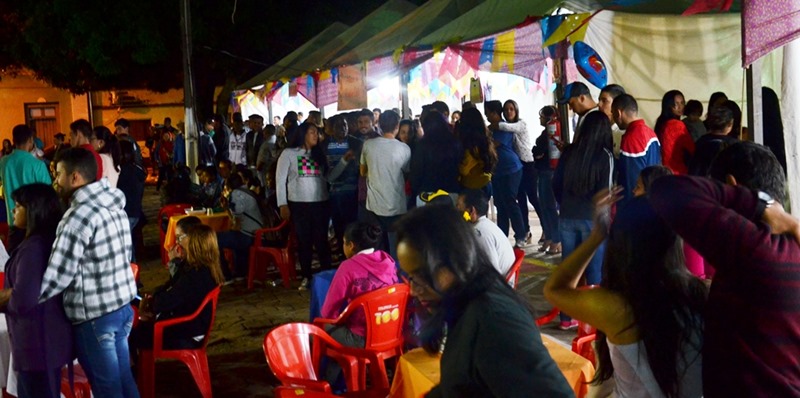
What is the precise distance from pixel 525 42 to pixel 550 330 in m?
3.13

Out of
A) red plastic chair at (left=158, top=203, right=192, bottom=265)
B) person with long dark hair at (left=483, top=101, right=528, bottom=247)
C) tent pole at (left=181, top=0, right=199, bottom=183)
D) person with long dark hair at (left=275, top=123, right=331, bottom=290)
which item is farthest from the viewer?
tent pole at (left=181, top=0, right=199, bottom=183)

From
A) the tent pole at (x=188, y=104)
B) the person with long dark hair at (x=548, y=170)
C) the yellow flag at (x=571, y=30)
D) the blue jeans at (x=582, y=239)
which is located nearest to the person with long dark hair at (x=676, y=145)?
the blue jeans at (x=582, y=239)

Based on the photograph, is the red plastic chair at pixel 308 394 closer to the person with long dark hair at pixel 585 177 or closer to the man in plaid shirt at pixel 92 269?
the man in plaid shirt at pixel 92 269

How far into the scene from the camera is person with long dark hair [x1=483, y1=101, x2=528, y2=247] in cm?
966

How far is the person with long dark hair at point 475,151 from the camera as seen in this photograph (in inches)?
300

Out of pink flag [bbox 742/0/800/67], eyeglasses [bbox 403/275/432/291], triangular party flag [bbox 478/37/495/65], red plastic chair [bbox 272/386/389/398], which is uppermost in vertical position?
triangular party flag [bbox 478/37/495/65]

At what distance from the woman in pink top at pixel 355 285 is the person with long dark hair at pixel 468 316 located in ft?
8.34

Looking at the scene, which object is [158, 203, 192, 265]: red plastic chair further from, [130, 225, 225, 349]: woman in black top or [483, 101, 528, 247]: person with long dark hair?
[130, 225, 225, 349]: woman in black top

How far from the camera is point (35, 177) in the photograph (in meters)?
8.23

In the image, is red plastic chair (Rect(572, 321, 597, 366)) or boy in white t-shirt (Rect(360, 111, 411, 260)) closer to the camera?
red plastic chair (Rect(572, 321, 597, 366))

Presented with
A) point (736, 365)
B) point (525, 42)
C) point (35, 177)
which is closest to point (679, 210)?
point (736, 365)

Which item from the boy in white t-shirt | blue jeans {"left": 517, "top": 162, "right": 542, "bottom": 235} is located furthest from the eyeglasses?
blue jeans {"left": 517, "top": 162, "right": 542, "bottom": 235}

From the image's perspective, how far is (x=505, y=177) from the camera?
979cm

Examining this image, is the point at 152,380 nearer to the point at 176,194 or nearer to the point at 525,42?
the point at 525,42
